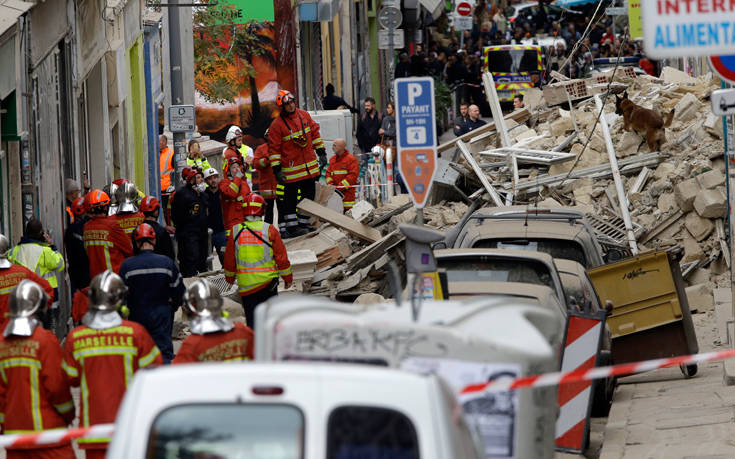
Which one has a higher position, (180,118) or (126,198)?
(180,118)

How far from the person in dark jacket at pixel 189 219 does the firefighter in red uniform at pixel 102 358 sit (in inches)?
418

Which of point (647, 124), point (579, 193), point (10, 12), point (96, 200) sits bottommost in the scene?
point (579, 193)

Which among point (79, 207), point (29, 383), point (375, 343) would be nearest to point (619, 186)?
point (79, 207)

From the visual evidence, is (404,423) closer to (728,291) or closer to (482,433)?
(482,433)

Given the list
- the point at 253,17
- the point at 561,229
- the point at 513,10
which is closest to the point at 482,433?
the point at 561,229

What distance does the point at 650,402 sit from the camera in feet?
37.2

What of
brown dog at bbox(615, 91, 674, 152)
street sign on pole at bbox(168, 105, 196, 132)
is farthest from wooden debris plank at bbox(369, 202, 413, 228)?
street sign on pole at bbox(168, 105, 196, 132)

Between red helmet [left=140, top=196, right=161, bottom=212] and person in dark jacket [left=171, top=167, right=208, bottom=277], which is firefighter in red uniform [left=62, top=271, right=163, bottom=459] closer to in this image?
red helmet [left=140, top=196, right=161, bottom=212]

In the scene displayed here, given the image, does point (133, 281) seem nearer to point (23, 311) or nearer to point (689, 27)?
point (23, 311)

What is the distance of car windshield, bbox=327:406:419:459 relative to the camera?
4562 millimetres

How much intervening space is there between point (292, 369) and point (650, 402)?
7.22 metres

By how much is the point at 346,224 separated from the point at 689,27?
10.5 metres

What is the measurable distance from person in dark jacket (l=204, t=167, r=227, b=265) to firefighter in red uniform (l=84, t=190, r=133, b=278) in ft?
18.6

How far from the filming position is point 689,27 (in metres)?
6.89
